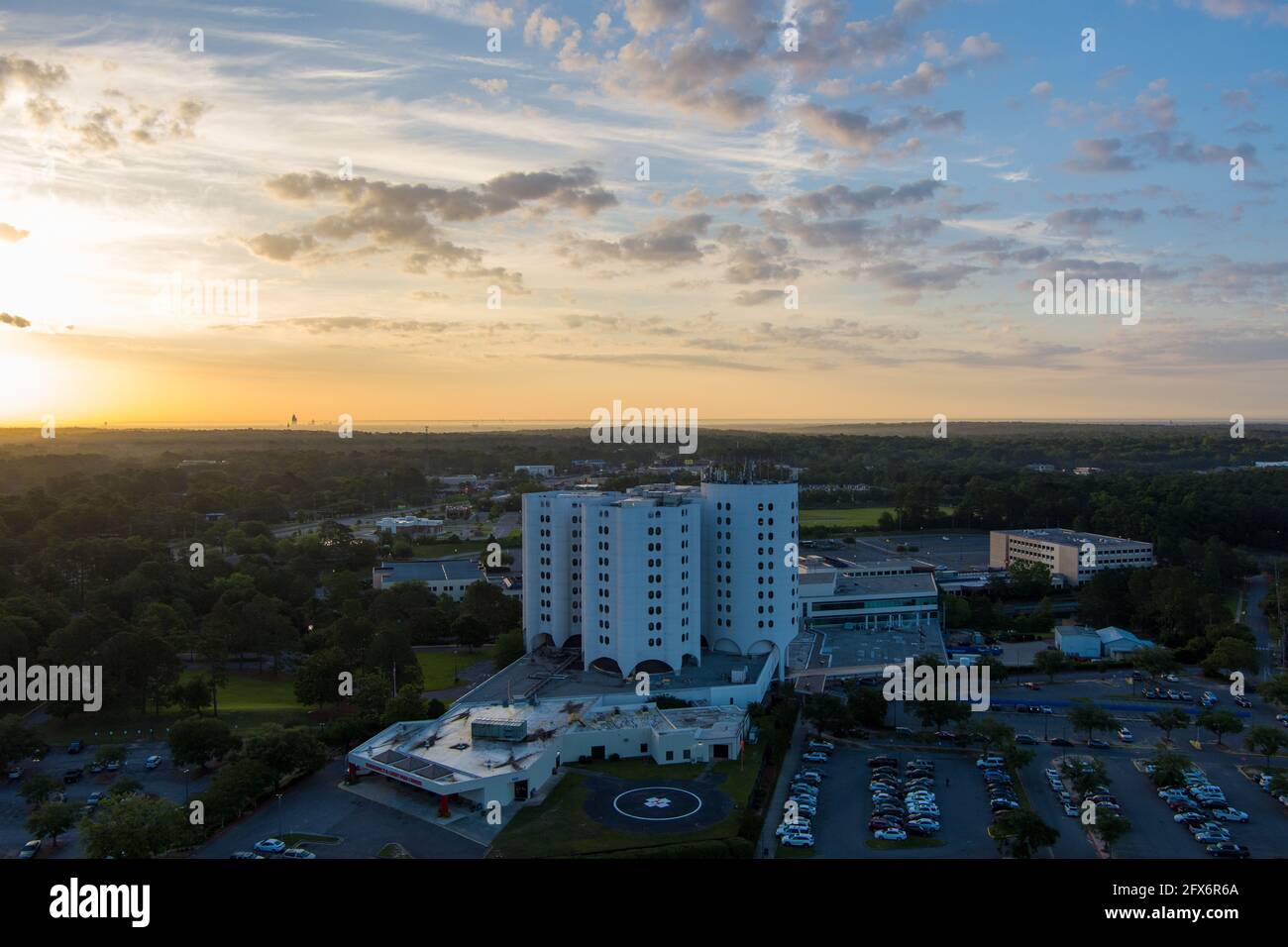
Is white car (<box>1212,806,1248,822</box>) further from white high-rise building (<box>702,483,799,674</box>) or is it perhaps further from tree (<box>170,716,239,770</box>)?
tree (<box>170,716,239,770</box>)

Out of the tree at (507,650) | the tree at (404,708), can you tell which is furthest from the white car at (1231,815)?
the tree at (507,650)

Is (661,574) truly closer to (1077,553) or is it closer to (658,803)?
(658,803)

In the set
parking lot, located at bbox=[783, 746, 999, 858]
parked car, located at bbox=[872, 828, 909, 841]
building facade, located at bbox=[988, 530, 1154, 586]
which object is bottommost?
parking lot, located at bbox=[783, 746, 999, 858]

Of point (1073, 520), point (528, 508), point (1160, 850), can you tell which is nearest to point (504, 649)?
point (528, 508)

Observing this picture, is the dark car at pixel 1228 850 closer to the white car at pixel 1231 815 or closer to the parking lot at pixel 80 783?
the white car at pixel 1231 815

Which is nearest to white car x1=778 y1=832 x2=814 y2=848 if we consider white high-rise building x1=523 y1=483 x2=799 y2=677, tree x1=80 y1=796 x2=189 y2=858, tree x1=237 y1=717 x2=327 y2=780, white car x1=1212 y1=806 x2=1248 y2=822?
white car x1=1212 y1=806 x2=1248 y2=822

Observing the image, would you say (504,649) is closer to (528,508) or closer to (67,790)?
(528,508)
